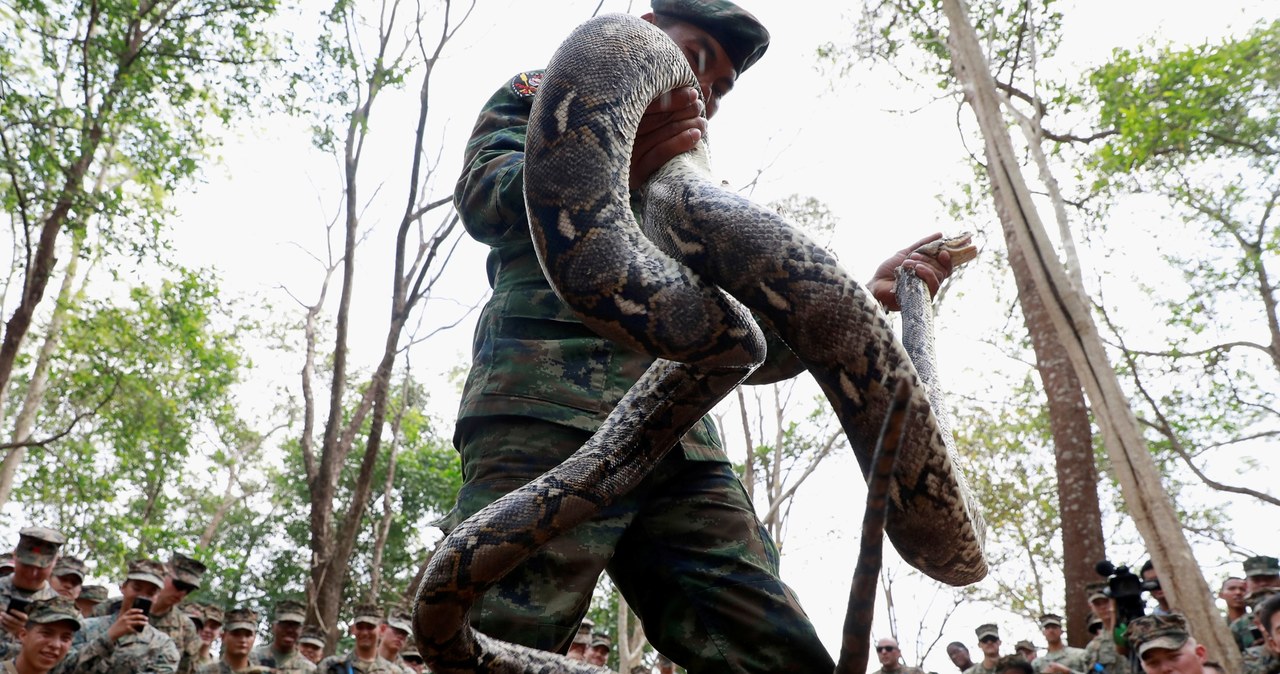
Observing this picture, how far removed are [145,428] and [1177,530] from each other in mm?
18391

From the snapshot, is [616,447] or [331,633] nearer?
[616,447]

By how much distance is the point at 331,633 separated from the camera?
1168 cm

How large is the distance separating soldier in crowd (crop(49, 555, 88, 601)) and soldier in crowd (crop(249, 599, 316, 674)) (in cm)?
188

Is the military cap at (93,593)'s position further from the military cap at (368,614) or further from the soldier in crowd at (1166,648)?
the soldier in crowd at (1166,648)

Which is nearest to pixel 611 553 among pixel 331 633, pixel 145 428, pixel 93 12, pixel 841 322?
pixel 841 322

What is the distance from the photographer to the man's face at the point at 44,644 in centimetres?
668

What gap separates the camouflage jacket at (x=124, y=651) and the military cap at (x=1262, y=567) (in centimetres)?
935

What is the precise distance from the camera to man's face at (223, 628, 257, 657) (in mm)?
9008

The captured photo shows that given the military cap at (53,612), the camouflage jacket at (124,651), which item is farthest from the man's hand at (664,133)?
the camouflage jacket at (124,651)

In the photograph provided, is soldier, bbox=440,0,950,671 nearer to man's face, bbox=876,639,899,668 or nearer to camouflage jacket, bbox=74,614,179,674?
camouflage jacket, bbox=74,614,179,674

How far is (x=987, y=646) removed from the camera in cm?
1099

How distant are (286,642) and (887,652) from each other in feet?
22.7

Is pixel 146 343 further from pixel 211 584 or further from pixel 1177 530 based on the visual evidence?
pixel 1177 530

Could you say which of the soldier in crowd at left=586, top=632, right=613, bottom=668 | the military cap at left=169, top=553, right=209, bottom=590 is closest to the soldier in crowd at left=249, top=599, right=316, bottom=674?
the military cap at left=169, top=553, right=209, bottom=590
